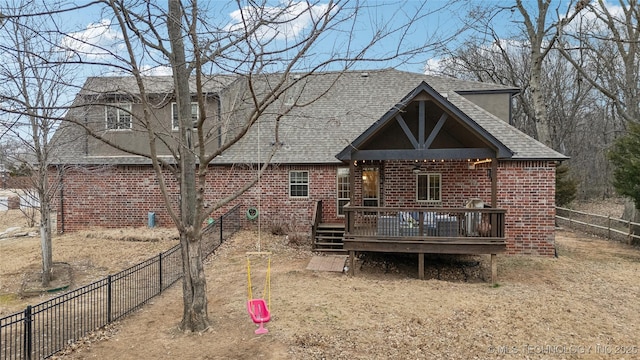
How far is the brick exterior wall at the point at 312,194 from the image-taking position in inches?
466

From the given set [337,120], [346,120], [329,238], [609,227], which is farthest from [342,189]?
[609,227]

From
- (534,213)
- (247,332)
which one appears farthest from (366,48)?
(534,213)

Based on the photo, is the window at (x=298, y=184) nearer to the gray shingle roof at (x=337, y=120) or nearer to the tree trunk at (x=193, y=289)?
the gray shingle roof at (x=337, y=120)

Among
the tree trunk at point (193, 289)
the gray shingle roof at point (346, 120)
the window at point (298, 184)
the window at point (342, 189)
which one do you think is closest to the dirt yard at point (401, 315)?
the tree trunk at point (193, 289)

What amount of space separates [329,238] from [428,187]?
3995 millimetres

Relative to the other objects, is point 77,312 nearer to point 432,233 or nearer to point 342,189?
point 432,233

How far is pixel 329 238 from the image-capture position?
12188mm

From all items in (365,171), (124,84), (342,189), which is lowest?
(342,189)

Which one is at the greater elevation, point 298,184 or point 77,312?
point 298,184

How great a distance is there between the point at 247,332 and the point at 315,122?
10489mm

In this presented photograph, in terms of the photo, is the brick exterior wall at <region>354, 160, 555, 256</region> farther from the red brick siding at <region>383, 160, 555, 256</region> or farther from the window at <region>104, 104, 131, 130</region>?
the window at <region>104, 104, 131, 130</region>

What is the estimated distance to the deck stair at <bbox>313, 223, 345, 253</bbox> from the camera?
11.9 metres

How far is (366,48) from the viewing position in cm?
525

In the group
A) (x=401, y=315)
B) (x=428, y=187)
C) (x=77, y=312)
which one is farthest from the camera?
(x=428, y=187)
